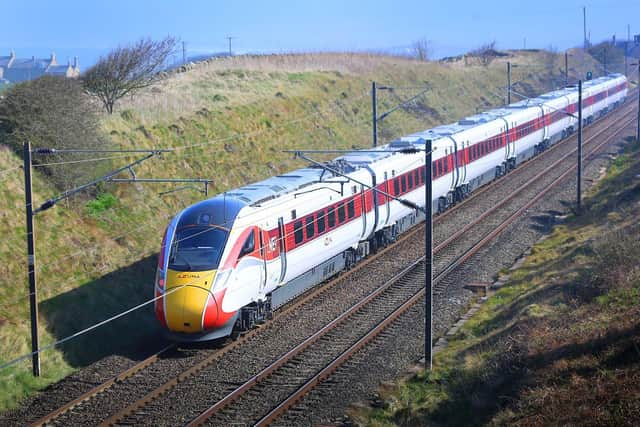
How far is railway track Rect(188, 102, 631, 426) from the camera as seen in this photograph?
1572 cm

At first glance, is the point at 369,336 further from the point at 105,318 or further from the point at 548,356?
the point at 105,318

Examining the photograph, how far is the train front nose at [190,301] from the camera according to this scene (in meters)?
18.3

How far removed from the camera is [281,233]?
827 inches

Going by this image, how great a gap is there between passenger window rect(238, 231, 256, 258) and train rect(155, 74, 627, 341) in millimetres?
24

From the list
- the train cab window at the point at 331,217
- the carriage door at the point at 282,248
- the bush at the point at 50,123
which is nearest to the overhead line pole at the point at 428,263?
the carriage door at the point at 282,248

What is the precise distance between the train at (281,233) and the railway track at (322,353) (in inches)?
68.0

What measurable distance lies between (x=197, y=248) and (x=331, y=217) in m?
5.87

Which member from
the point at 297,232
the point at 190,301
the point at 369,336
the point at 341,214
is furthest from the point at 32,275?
the point at 341,214

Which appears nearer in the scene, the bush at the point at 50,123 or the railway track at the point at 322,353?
the railway track at the point at 322,353

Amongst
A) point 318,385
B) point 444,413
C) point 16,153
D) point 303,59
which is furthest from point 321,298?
point 303,59

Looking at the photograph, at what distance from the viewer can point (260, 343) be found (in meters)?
19.7

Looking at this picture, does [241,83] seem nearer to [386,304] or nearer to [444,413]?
[386,304]

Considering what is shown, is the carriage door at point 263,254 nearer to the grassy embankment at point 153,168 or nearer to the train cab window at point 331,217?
the grassy embankment at point 153,168

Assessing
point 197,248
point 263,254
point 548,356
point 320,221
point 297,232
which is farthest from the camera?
point 320,221
